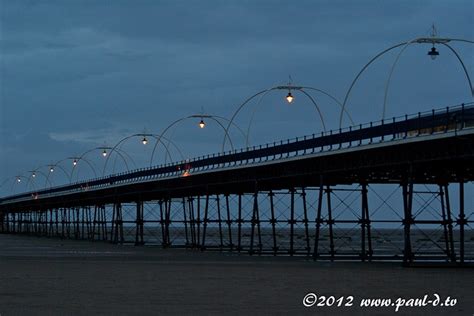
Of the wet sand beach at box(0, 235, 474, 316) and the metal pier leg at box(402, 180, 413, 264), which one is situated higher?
the metal pier leg at box(402, 180, 413, 264)

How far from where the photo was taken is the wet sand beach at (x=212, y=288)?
22141 mm

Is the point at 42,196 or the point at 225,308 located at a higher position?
the point at 42,196

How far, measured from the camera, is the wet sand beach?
22.1 m

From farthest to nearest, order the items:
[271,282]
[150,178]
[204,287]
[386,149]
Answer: [150,178] < [386,149] < [271,282] < [204,287]

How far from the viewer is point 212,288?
2850 cm

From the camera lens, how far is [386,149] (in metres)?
Answer: 43.2

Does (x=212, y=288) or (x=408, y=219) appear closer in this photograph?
(x=212, y=288)

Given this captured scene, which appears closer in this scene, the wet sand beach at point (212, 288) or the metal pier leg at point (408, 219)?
the wet sand beach at point (212, 288)

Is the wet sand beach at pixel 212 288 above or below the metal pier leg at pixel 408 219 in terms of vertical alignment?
below

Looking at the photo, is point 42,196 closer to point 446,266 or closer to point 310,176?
point 310,176

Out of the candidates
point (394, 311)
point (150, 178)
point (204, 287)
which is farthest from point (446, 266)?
point (150, 178)

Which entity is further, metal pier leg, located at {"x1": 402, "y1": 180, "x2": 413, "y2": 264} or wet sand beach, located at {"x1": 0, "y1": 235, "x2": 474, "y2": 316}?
metal pier leg, located at {"x1": 402, "y1": 180, "x2": 413, "y2": 264}

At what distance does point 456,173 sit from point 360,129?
5.05m

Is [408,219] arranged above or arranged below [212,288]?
above
